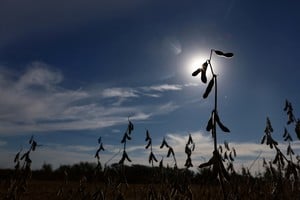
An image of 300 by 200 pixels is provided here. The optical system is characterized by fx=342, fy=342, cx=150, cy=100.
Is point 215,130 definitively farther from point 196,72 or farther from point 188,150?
point 188,150

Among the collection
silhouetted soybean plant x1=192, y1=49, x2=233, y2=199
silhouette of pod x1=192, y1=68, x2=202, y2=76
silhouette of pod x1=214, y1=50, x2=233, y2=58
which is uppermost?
silhouette of pod x1=214, y1=50, x2=233, y2=58

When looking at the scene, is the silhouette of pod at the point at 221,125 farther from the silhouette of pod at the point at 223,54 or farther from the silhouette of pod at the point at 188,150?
the silhouette of pod at the point at 188,150

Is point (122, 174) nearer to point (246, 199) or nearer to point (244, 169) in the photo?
point (246, 199)

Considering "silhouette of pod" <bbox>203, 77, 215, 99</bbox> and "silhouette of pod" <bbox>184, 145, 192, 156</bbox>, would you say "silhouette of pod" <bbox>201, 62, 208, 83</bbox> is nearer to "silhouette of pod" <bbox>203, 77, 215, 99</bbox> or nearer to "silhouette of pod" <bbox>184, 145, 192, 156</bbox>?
"silhouette of pod" <bbox>203, 77, 215, 99</bbox>

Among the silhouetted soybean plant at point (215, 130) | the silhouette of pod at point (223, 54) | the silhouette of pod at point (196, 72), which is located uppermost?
the silhouette of pod at point (223, 54)

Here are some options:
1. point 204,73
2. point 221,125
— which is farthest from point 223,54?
point 221,125

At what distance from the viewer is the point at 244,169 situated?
7.04 metres

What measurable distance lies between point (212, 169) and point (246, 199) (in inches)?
183

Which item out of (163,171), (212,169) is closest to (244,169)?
(163,171)

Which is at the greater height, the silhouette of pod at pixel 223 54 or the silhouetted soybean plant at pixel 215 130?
the silhouette of pod at pixel 223 54

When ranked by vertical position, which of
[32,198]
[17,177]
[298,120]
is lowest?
[32,198]

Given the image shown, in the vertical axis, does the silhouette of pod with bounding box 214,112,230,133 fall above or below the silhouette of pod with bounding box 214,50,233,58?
below

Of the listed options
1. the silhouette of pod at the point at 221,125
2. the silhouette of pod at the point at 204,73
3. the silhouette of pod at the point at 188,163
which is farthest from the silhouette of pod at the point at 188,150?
the silhouette of pod at the point at 221,125

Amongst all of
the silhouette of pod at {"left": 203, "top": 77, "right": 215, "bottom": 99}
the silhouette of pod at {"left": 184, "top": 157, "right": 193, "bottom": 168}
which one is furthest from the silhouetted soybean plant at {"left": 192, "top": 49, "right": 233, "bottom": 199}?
the silhouette of pod at {"left": 184, "top": 157, "right": 193, "bottom": 168}
